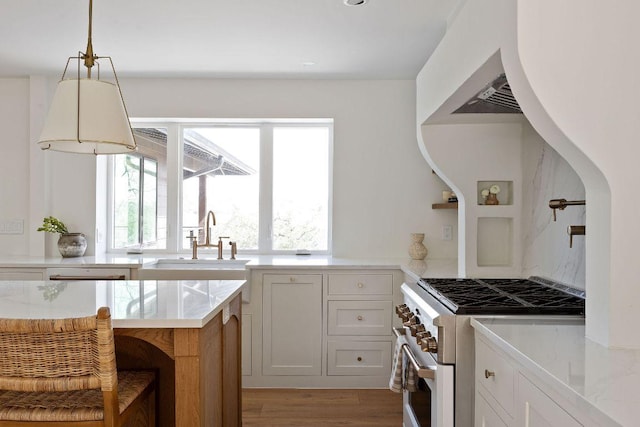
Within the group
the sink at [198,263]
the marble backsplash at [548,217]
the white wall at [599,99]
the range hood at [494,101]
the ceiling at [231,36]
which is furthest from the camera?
the sink at [198,263]

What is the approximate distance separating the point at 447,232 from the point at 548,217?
1.56m

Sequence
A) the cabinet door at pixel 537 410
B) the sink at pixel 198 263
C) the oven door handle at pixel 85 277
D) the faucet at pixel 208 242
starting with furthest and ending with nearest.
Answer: the faucet at pixel 208 242 < the sink at pixel 198 263 < the oven door handle at pixel 85 277 < the cabinet door at pixel 537 410

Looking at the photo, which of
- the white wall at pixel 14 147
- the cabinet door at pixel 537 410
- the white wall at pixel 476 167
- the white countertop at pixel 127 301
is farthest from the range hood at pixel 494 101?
the white wall at pixel 14 147

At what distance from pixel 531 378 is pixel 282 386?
2.51 m

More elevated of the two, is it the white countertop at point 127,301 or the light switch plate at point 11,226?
the light switch plate at point 11,226

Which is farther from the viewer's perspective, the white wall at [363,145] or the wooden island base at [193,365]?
the white wall at [363,145]

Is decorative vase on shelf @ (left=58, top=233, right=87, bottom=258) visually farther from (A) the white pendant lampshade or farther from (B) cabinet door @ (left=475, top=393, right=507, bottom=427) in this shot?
(B) cabinet door @ (left=475, top=393, right=507, bottom=427)

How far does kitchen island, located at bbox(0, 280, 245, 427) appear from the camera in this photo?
1.65 m

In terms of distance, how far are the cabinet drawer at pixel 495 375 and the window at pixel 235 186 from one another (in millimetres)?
2551

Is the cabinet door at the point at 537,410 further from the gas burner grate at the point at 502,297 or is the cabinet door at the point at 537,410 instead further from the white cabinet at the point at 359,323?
the white cabinet at the point at 359,323

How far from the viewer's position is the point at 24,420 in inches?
58.4

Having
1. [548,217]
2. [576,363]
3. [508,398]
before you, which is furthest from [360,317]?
[576,363]

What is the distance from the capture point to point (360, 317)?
11.3 feet

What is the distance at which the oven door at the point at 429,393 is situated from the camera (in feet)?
5.67
